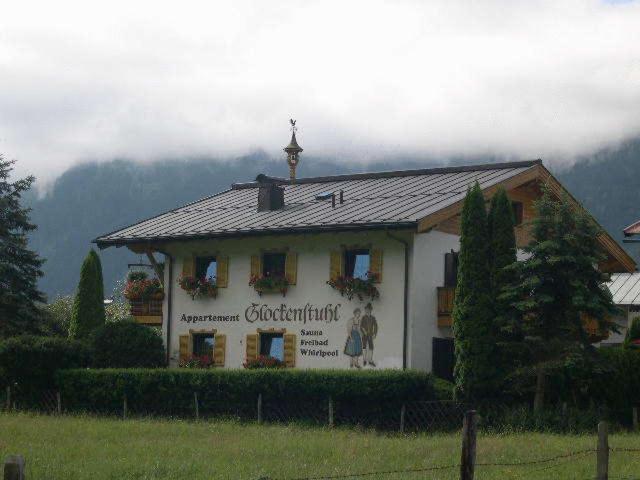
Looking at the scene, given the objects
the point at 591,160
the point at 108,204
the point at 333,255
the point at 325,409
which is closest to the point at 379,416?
the point at 325,409

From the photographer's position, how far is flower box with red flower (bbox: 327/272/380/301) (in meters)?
31.5

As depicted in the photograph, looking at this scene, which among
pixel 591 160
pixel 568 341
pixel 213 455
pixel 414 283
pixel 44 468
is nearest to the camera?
pixel 44 468

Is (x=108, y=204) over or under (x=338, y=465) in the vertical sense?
over

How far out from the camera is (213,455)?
67.6ft

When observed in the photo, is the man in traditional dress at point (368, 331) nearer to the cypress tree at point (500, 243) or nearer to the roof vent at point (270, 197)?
the cypress tree at point (500, 243)

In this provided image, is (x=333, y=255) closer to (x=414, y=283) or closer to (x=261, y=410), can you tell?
(x=414, y=283)

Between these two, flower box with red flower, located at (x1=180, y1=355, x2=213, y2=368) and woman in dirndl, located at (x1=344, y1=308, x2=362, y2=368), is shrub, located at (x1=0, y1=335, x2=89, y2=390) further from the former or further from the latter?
woman in dirndl, located at (x1=344, y1=308, x2=362, y2=368)

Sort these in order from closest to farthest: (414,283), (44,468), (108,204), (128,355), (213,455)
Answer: (44,468), (213,455), (414,283), (128,355), (108,204)

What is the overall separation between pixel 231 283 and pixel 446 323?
22.7 feet

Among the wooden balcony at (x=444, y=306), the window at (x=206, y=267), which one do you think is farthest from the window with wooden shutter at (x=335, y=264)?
the window at (x=206, y=267)

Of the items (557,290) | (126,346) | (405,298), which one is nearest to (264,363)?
(126,346)

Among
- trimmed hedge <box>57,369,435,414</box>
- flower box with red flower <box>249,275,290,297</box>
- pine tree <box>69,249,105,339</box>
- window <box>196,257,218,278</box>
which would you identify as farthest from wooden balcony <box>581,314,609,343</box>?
pine tree <box>69,249,105,339</box>

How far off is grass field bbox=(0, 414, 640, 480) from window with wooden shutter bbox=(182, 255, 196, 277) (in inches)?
373

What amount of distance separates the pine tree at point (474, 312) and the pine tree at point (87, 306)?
16.7 m
